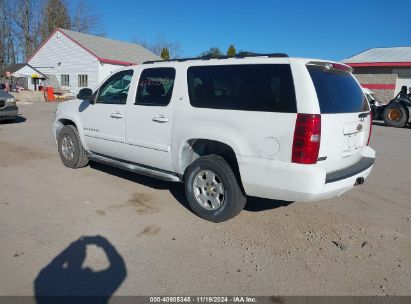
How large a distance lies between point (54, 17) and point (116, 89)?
55.4 meters

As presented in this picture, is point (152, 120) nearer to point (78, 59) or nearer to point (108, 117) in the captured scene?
point (108, 117)

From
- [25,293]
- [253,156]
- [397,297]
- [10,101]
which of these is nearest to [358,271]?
[397,297]

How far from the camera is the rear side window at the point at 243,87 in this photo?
12.1 feet

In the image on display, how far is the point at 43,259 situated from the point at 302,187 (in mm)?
2589

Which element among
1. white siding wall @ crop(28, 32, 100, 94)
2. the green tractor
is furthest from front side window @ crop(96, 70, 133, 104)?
white siding wall @ crop(28, 32, 100, 94)

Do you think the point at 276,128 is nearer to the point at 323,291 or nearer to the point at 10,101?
the point at 323,291

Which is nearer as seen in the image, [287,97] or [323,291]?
[323,291]

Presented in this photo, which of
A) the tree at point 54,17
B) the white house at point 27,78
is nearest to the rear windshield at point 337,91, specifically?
the white house at point 27,78

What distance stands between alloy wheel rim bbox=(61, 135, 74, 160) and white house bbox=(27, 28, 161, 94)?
26.8 m

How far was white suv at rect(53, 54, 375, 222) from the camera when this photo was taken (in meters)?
3.60

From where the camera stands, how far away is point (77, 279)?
10.2ft

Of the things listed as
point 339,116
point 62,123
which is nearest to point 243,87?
point 339,116

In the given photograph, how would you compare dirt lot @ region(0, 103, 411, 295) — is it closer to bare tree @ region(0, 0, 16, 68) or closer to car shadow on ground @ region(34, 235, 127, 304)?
car shadow on ground @ region(34, 235, 127, 304)

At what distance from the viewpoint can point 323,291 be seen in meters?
3.04
